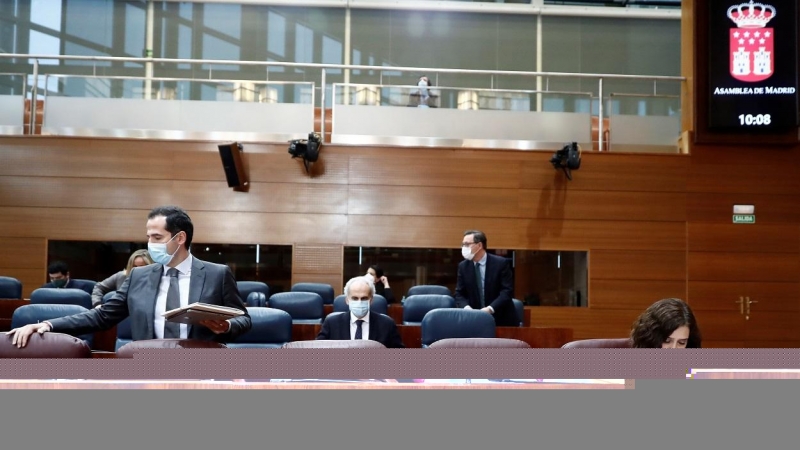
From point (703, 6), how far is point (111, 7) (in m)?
9.42

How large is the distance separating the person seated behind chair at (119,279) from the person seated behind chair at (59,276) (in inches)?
81.9

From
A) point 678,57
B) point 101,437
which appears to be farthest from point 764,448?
point 678,57

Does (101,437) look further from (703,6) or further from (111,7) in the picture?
(111,7)

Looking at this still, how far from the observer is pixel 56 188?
10.4m

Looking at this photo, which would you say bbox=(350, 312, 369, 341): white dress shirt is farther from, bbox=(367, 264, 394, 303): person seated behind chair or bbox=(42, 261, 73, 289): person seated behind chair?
bbox=(42, 261, 73, 289): person seated behind chair

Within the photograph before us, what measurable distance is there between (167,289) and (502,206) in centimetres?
743

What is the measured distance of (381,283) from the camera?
1023 centimetres

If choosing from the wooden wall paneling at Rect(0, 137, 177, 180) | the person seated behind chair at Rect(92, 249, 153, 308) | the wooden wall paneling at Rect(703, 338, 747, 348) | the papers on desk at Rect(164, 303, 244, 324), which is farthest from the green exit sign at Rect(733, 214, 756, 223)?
the papers on desk at Rect(164, 303, 244, 324)

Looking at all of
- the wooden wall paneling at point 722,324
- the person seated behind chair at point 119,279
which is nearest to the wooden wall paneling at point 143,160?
the person seated behind chair at point 119,279

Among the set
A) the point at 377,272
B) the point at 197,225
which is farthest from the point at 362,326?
the point at 197,225

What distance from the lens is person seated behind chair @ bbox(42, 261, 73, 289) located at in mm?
9164

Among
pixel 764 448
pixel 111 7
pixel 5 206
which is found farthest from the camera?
pixel 111 7

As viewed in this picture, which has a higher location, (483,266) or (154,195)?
(154,195)

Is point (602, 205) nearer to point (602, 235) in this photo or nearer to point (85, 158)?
point (602, 235)
